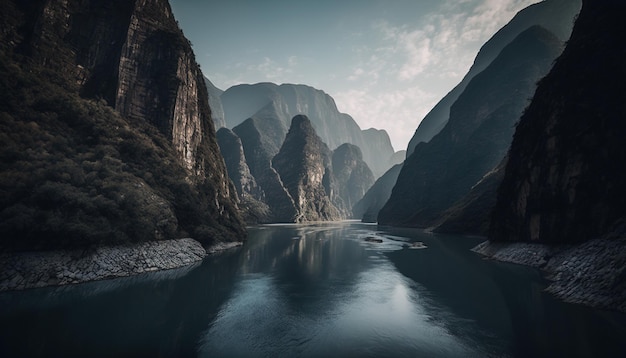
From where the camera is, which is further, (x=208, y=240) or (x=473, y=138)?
(x=473, y=138)

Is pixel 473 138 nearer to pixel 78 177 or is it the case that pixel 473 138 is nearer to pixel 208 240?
pixel 208 240

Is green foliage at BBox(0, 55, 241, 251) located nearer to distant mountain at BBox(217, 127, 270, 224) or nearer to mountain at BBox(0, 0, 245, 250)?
mountain at BBox(0, 0, 245, 250)

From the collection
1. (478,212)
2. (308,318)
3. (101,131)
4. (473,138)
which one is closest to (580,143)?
(308,318)

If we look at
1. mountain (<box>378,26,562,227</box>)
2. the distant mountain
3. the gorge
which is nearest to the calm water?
the gorge

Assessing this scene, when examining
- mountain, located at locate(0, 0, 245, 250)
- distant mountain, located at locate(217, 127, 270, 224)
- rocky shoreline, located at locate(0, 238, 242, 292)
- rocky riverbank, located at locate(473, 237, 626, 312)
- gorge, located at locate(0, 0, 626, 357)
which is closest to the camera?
gorge, located at locate(0, 0, 626, 357)

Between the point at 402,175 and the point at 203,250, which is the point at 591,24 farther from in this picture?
the point at 402,175
